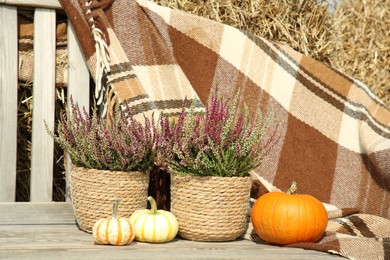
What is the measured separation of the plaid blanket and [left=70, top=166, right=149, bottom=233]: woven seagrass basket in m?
0.33

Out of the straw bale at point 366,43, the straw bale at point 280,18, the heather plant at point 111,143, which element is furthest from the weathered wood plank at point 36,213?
the straw bale at point 366,43

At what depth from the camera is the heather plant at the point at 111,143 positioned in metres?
2.29

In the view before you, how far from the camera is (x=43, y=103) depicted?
260cm

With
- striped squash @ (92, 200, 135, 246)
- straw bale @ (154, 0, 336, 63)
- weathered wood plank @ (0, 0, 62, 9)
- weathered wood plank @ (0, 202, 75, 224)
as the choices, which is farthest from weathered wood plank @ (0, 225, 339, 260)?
straw bale @ (154, 0, 336, 63)

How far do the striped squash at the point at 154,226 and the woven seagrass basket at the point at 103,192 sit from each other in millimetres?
86

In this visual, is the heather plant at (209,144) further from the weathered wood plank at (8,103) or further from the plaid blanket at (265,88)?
the weathered wood plank at (8,103)

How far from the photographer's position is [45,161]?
2602 millimetres

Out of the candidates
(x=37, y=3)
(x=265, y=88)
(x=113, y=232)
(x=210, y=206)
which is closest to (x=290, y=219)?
(x=210, y=206)

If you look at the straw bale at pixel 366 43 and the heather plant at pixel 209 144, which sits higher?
the straw bale at pixel 366 43

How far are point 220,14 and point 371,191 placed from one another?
962 millimetres

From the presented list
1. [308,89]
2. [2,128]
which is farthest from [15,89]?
[308,89]

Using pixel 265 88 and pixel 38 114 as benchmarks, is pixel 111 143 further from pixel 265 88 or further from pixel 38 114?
pixel 265 88

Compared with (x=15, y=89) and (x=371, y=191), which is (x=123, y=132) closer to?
(x=15, y=89)

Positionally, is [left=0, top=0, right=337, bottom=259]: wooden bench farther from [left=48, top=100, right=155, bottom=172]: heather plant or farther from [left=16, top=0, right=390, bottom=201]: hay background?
[left=48, top=100, right=155, bottom=172]: heather plant
